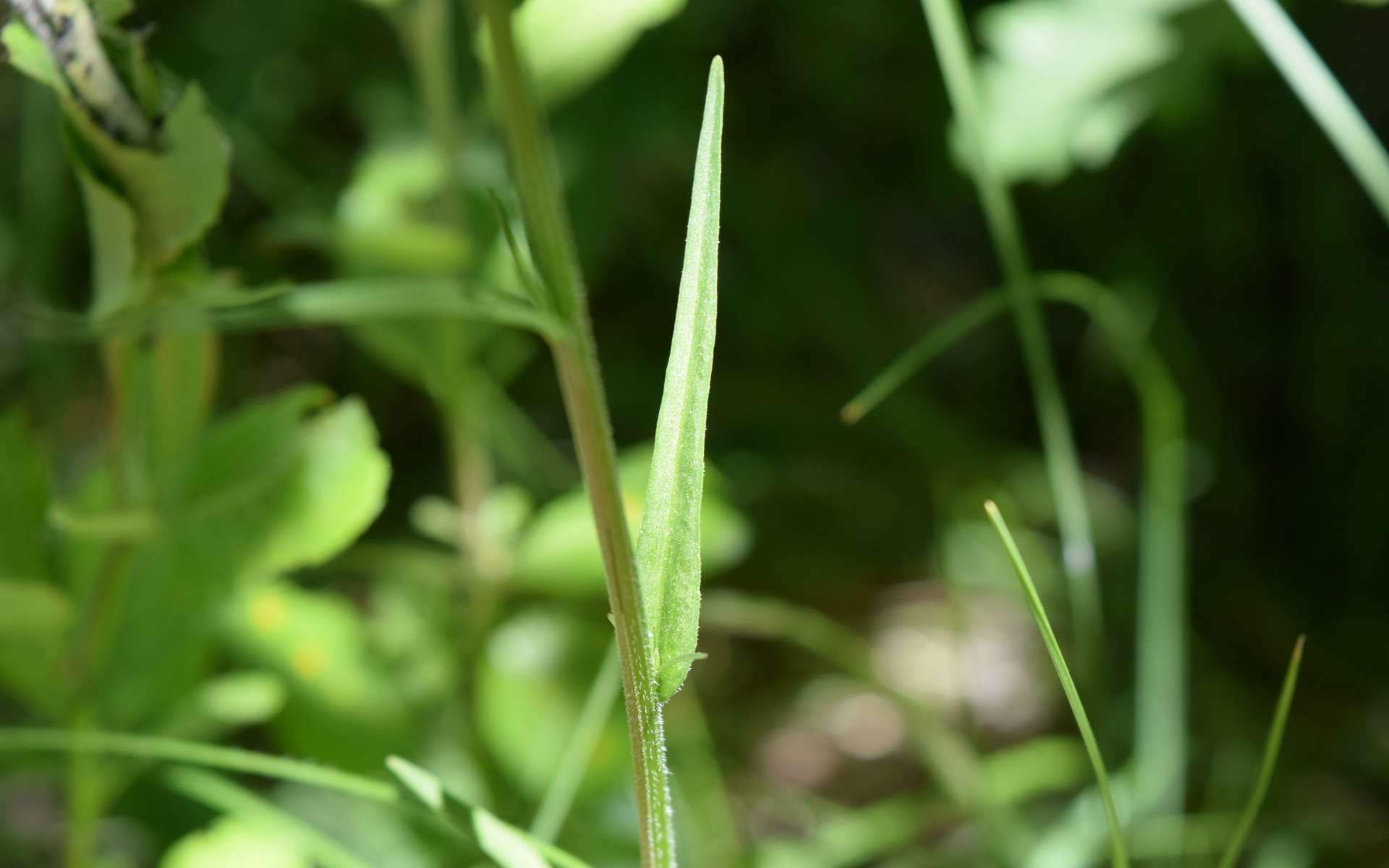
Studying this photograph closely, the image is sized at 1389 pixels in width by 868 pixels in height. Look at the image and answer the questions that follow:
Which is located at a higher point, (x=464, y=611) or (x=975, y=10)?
(x=975, y=10)

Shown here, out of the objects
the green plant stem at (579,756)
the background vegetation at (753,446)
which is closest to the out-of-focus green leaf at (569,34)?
the background vegetation at (753,446)

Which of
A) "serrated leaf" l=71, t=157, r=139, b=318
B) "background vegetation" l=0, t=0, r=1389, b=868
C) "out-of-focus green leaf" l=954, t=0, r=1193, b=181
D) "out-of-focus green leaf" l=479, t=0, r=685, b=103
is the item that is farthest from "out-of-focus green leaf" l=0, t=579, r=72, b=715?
"out-of-focus green leaf" l=954, t=0, r=1193, b=181

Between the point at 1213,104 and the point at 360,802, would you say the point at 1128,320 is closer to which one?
the point at 1213,104

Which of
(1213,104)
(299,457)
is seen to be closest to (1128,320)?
(1213,104)

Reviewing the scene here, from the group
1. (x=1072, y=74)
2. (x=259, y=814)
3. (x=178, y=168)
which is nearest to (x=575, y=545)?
(x=259, y=814)

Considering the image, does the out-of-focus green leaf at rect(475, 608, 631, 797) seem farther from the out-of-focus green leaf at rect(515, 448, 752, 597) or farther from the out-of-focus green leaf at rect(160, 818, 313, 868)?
the out-of-focus green leaf at rect(160, 818, 313, 868)

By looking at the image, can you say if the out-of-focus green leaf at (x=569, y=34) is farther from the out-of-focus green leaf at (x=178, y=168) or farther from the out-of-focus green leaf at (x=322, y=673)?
the out-of-focus green leaf at (x=322, y=673)
